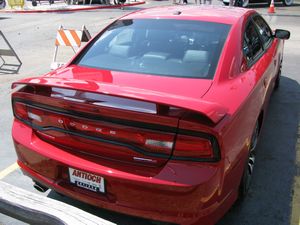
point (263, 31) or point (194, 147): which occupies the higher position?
point (263, 31)

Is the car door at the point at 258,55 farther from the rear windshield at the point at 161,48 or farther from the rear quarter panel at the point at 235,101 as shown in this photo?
the rear windshield at the point at 161,48

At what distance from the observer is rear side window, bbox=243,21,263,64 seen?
3.64 m

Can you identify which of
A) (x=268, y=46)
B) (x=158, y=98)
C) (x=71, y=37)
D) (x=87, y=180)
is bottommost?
(x=71, y=37)

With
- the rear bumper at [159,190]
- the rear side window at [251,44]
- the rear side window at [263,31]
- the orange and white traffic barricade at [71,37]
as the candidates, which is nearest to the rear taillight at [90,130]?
the rear bumper at [159,190]

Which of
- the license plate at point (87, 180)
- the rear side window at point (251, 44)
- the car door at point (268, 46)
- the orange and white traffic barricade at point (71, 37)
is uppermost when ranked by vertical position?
the rear side window at point (251, 44)

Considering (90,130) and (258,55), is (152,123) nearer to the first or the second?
(90,130)

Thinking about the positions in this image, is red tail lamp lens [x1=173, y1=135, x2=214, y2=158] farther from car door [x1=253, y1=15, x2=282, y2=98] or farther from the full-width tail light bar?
car door [x1=253, y1=15, x2=282, y2=98]

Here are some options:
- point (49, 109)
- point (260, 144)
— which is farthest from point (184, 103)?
point (260, 144)

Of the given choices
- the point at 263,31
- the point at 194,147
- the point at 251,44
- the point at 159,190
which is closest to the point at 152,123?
the point at 194,147

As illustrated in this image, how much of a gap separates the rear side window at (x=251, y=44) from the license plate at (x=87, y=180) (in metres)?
1.81

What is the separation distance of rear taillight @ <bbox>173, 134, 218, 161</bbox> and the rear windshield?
823 millimetres

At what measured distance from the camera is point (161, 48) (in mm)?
3434

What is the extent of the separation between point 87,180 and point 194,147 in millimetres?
780

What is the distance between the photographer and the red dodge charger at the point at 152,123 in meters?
2.38
